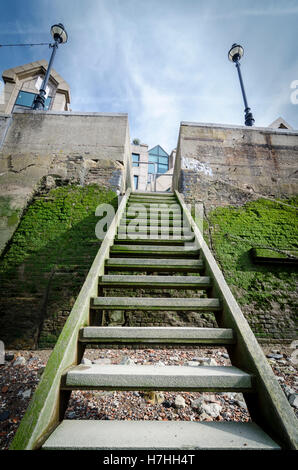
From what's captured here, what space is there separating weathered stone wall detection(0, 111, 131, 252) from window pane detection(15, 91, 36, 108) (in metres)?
12.2

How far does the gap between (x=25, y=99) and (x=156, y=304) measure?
1857 cm

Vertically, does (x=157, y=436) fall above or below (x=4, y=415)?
above

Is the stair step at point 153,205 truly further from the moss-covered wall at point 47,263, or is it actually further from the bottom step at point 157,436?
the bottom step at point 157,436

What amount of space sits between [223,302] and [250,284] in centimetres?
230

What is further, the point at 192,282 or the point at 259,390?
the point at 192,282

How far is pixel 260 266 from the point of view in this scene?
3824 millimetres

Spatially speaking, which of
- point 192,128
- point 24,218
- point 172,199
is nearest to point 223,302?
point 172,199

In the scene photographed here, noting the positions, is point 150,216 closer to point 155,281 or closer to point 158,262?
point 158,262

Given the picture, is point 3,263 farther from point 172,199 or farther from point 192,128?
point 192,128

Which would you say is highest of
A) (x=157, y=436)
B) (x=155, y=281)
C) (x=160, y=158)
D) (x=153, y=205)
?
(x=160, y=158)

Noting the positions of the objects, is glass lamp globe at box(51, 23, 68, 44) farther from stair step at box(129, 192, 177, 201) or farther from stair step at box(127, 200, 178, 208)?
stair step at box(127, 200, 178, 208)

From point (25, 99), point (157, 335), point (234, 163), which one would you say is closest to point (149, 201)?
point (234, 163)

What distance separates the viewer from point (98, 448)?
Result: 0.85 metres

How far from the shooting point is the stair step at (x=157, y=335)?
1.45 meters
